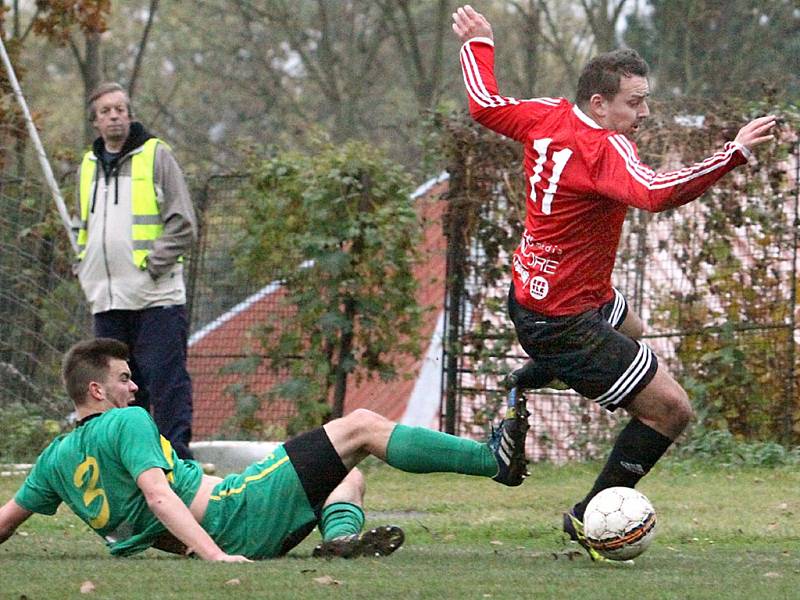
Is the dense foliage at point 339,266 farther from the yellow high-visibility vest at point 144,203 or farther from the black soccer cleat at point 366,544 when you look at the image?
the black soccer cleat at point 366,544

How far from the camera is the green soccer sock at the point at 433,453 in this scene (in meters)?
6.13

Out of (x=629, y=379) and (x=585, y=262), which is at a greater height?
(x=585, y=262)

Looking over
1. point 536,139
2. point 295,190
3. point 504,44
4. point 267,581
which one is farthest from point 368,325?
point 504,44

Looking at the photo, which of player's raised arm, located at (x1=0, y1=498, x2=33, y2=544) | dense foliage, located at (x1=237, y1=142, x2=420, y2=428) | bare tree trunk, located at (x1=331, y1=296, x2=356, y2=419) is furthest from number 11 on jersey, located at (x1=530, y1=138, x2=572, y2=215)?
bare tree trunk, located at (x1=331, y1=296, x2=356, y2=419)

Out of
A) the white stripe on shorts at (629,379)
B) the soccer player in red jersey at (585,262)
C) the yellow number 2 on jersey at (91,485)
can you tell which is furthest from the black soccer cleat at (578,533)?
the yellow number 2 on jersey at (91,485)

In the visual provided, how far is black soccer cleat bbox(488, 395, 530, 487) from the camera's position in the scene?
6.18 metres

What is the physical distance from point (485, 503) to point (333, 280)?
308 centimetres

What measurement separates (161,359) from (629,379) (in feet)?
11.8

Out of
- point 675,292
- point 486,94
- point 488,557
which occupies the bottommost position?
point 488,557

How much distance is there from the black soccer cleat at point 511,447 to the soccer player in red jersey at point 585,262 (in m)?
0.29

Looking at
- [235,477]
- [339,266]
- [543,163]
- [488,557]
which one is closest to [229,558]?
[235,477]

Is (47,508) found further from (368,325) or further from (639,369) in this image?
(368,325)

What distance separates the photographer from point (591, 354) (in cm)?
620

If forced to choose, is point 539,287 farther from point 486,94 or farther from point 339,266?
point 339,266
